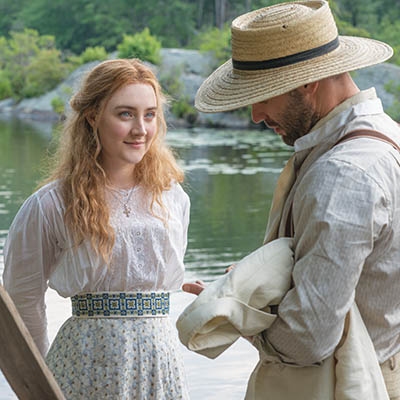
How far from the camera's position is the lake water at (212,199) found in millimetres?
5637

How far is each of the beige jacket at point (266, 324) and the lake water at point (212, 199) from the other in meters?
3.22

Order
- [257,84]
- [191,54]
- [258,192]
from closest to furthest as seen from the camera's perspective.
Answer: [257,84] → [258,192] → [191,54]

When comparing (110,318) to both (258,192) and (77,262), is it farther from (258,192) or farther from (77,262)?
(258,192)

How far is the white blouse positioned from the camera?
2.90m

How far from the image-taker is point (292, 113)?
2031mm

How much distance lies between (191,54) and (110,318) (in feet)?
99.5

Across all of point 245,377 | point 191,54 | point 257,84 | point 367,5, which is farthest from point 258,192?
point 367,5

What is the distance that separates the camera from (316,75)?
199cm

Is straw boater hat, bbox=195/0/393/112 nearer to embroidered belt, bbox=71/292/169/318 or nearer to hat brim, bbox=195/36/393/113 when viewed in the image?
hat brim, bbox=195/36/393/113

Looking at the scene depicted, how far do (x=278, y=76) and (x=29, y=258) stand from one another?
117cm

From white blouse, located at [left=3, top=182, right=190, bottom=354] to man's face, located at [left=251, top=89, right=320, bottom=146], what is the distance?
0.98 m

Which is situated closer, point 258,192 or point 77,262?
point 77,262

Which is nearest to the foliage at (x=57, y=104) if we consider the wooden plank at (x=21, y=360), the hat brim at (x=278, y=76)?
the hat brim at (x=278, y=76)

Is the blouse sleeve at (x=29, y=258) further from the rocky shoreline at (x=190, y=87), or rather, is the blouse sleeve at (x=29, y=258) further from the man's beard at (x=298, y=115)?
the rocky shoreline at (x=190, y=87)
